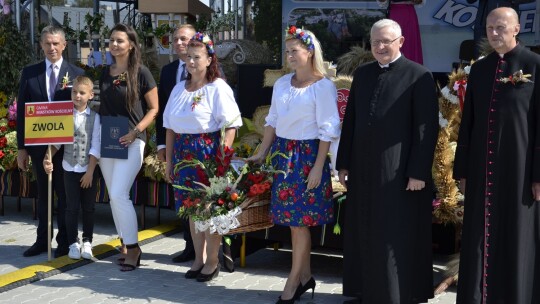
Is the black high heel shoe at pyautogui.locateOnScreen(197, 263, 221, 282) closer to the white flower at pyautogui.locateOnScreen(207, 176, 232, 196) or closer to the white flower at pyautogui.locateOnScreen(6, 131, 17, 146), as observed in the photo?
the white flower at pyautogui.locateOnScreen(207, 176, 232, 196)

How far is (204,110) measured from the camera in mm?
5750

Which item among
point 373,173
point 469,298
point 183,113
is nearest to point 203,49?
point 183,113

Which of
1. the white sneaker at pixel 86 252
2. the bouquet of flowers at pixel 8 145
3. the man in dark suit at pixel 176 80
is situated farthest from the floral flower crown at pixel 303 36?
the bouquet of flowers at pixel 8 145

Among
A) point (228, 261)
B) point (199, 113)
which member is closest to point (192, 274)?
point (228, 261)

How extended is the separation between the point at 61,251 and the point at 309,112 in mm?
2762

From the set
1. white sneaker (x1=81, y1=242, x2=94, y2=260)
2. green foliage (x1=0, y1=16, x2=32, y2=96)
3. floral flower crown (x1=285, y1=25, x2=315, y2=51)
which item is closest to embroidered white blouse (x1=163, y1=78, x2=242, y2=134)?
floral flower crown (x1=285, y1=25, x2=315, y2=51)

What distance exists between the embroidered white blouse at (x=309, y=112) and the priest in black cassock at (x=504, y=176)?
2.94 feet

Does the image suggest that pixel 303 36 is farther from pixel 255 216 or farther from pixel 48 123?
pixel 48 123

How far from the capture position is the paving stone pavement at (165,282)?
5652 mm

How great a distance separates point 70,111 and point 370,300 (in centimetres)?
285

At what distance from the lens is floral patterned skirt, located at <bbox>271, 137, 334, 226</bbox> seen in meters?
5.26

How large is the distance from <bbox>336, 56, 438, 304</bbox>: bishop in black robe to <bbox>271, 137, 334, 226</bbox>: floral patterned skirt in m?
0.36

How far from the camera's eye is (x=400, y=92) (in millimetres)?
4820

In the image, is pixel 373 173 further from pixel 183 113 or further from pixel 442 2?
pixel 442 2
